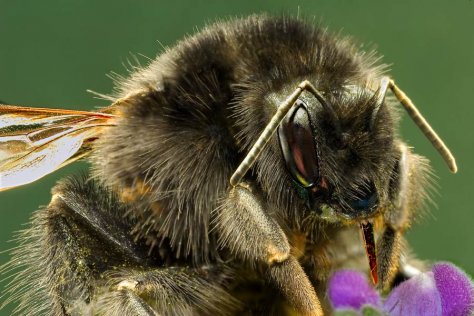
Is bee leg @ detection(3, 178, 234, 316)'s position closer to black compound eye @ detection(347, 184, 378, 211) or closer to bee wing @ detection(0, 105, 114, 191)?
bee wing @ detection(0, 105, 114, 191)

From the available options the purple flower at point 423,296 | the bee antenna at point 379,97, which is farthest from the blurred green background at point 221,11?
the purple flower at point 423,296

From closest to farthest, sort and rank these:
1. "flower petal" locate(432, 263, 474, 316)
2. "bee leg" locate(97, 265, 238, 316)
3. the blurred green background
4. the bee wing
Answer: "flower petal" locate(432, 263, 474, 316) → "bee leg" locate(97, 265, 238, 316) → the bee wing → the blurred green background

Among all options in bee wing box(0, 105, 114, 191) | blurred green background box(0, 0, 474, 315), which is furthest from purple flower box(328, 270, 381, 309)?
blurred green background box(0, 0, 474, 315)

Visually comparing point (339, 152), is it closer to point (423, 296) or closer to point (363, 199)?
point (363, 199)

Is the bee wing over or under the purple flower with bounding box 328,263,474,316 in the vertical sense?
over

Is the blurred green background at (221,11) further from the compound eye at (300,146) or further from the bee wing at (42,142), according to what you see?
the compound eye at (300,146)

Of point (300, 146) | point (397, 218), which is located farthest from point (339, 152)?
point (397, 218)
